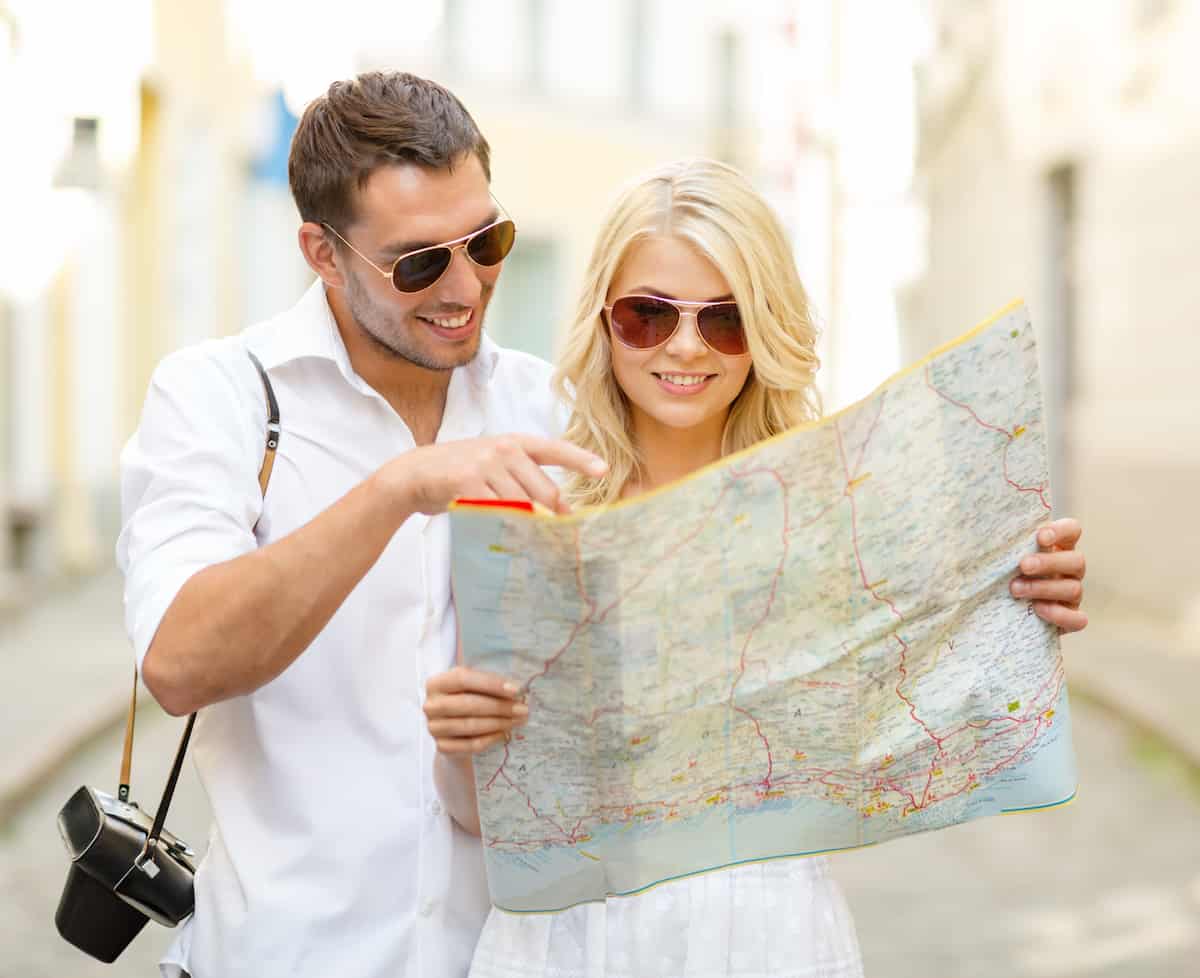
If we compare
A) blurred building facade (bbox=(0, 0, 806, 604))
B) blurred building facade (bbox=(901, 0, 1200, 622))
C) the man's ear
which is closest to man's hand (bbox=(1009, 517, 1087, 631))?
the man's ear

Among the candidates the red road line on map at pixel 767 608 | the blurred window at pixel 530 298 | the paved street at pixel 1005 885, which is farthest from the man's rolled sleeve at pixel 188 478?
the blurred window at pixel 530 298

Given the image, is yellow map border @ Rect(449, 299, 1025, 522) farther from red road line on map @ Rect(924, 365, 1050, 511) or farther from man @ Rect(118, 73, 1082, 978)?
man @ Rect(118, 73, 1082, 978)

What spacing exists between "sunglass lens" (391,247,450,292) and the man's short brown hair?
138 mm

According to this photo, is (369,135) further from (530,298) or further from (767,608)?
(530,298)

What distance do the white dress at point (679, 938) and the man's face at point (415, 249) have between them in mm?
814

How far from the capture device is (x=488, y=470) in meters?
1.81

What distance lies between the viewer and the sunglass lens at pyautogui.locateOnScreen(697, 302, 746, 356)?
7.54ft

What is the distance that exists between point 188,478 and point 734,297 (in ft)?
2.67

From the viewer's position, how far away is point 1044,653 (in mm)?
2045

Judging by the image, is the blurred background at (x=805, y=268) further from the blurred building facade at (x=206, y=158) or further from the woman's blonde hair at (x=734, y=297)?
the woman's blonde hair at (x=734, y=297)

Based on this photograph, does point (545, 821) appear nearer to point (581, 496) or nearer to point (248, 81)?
point (581, 496)

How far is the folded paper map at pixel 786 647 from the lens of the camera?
180cm

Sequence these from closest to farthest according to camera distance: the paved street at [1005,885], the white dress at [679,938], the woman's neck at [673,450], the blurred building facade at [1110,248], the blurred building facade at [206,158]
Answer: the white dress at [679,938] < the woman's neck at [673,450] < the paved street at [1005,885] < the blurred building facade at [1110,248] < the blurred building facade at [206,158]

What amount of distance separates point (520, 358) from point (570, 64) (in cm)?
2367
